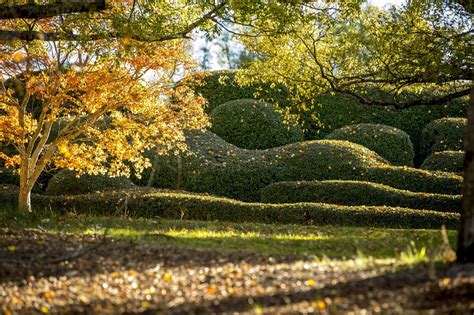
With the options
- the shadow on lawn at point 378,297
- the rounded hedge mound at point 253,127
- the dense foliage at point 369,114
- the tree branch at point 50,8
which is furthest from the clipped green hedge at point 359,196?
the shadow on lawn at point 378,297

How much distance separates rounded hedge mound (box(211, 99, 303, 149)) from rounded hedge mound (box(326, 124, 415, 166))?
1.80 m

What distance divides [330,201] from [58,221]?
6188 millimetres

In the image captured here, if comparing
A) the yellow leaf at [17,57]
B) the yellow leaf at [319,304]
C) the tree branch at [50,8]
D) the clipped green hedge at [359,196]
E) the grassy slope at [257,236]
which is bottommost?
the yellow leaf at [319,304]

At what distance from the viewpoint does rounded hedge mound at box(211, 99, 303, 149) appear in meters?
19.4

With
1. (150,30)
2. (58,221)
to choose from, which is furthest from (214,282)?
(58,221)

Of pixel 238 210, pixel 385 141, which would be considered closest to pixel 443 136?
pixel 385 141

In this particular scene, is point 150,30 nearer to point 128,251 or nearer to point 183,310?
point 128,251

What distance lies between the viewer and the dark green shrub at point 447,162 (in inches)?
633

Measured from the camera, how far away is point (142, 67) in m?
11.7

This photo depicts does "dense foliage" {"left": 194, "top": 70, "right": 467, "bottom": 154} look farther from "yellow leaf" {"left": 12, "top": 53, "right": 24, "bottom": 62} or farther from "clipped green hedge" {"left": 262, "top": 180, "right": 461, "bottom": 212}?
"yellow leaf" {"left": 12, "top": 53, "right": 24, "bottom": 62}

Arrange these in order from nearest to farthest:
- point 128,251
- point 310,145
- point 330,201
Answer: point 128,251
point 330,201
point 310,145

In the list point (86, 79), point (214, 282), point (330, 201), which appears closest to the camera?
point (214, 282)

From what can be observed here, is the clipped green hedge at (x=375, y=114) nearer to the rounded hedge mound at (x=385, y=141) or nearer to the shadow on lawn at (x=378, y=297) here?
the rounded hedge mound at (x=385, y=141)

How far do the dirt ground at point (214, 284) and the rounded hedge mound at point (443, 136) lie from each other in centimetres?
1368
